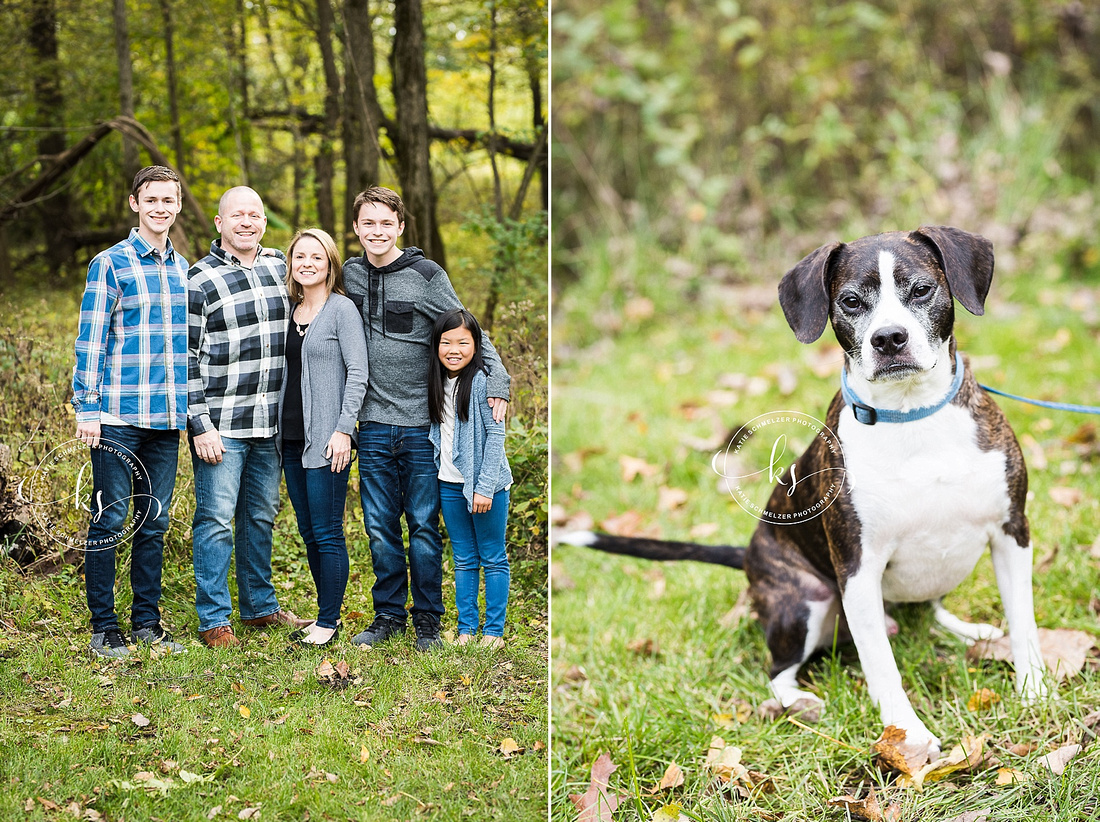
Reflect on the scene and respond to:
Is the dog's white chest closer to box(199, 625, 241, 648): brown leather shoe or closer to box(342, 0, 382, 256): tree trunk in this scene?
box(342, 0, 382, 256): tree trunk

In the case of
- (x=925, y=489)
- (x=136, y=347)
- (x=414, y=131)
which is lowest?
(x=925, y=489)

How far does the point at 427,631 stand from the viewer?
2592mm

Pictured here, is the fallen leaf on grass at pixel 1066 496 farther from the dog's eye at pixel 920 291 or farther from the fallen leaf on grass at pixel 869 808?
the dog's eye at pixel 920 291

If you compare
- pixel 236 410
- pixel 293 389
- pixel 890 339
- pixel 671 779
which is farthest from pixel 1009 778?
pixel 236 410

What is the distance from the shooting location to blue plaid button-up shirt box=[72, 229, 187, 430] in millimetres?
2381

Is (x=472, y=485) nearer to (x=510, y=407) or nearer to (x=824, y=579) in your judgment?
(x=510, y=407)

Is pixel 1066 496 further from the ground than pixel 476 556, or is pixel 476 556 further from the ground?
pixel 476 556

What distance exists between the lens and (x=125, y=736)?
223 centimetres

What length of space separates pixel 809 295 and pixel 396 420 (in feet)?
3.82

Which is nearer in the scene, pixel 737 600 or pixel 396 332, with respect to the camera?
pixel 396 332

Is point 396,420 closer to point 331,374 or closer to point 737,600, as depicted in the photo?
point 331,374

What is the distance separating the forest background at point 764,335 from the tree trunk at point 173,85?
209cm

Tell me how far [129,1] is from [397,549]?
171 cm

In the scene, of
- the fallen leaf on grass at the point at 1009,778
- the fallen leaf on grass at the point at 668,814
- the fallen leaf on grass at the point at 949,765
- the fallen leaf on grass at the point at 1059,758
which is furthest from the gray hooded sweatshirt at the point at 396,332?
the fallen leaf on grass at the point at 1059,758
